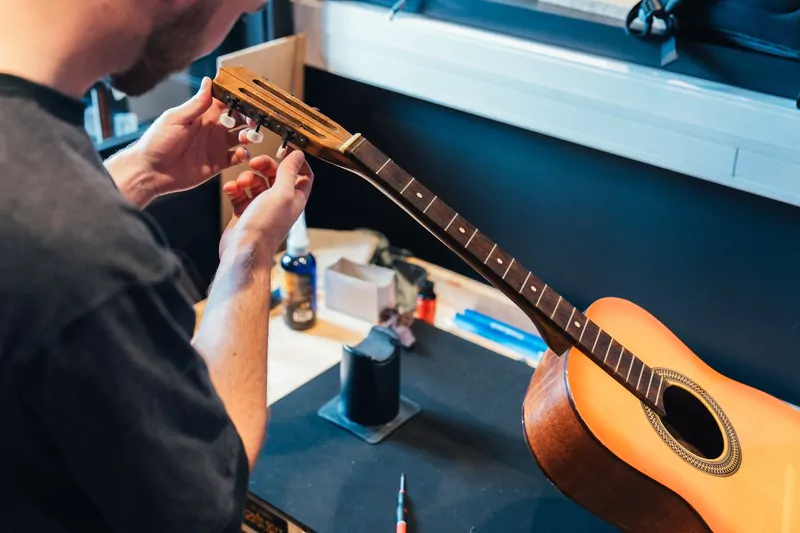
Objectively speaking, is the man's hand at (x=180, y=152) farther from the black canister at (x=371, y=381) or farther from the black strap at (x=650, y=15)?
the black strap at (x=650, y=15)

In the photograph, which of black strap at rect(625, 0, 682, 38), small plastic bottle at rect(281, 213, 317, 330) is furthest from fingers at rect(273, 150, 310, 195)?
black strap at rect(625, 0, 682, 38)

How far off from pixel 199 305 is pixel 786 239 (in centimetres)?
96

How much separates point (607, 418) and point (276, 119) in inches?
20.0

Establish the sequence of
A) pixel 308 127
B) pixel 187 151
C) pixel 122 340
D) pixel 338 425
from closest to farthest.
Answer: pixel 122 340 < pixel 308 127 < pixel 187 151 < pixel 338 425

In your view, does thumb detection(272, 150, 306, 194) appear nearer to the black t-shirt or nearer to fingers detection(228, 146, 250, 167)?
fingers detection(228, 146, 250, 167)

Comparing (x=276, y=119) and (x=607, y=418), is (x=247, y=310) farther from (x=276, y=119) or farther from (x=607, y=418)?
(x=607, y=418)

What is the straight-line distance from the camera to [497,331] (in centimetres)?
148

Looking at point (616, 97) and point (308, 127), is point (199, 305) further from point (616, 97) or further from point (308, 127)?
point (616, 97)

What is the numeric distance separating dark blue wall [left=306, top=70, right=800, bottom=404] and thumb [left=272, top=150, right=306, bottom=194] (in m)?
0.61

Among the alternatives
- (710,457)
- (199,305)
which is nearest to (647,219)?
(710,457)

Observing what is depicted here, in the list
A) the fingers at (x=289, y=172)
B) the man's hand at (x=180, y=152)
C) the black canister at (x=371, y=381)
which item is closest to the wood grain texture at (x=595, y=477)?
Answer: the black canister at (x=371, y=381)

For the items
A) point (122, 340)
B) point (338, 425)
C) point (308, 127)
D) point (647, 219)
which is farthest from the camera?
point (647, 219)

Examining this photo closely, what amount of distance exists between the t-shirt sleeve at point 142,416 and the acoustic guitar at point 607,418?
1.22 feet

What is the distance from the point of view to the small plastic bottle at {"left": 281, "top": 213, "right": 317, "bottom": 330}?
4.66ft
